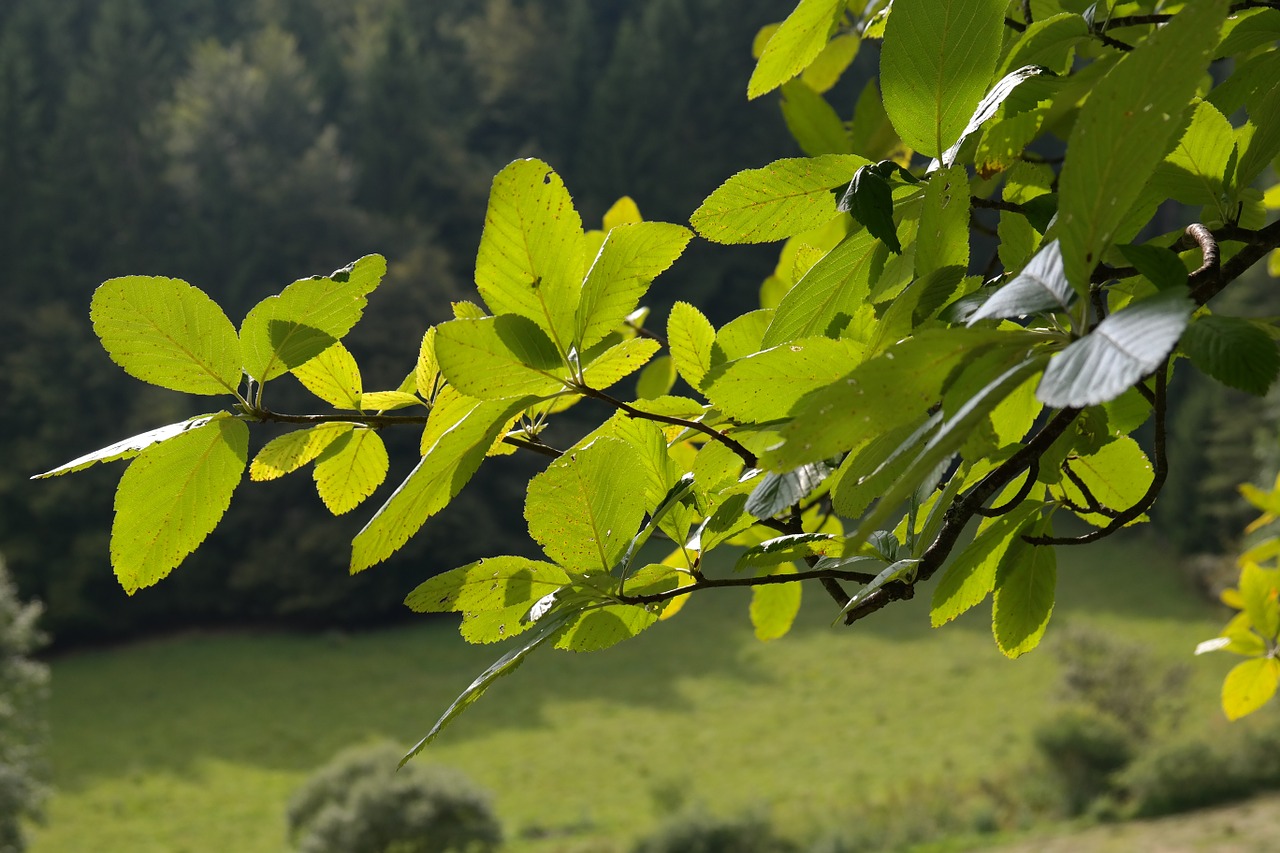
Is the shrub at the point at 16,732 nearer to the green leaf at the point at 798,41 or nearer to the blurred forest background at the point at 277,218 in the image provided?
the blurred forest background at the point at 277,218

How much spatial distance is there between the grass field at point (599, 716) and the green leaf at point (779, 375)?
26.5ft

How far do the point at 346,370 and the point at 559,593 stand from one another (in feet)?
0.49

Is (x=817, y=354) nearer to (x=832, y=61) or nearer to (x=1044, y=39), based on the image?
(x=1044, y=39)

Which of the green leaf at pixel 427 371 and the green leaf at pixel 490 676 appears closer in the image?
the green leaf at pixel 490 676

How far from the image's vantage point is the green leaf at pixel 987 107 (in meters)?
0.34

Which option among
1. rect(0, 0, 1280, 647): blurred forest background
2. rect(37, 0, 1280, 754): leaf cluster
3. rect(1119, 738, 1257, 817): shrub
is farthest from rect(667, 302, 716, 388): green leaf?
rect(0, 0, 1280, 647): blurred forest background

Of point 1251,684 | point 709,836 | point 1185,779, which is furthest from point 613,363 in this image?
point 1185,779

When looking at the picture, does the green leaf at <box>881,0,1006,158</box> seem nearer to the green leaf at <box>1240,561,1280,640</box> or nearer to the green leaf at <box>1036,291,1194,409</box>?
the green leaf at <box>1036,291,1194,409</box>

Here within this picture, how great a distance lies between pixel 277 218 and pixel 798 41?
14.1 meters

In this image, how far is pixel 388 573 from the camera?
13.7 meters

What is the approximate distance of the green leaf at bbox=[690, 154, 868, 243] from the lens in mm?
400

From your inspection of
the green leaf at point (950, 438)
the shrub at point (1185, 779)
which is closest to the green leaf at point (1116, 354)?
the green leaf at point (950, 438)

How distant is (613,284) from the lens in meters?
0.36

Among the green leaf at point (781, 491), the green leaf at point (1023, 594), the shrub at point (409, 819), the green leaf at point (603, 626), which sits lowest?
the shrub at point (409, 819)
